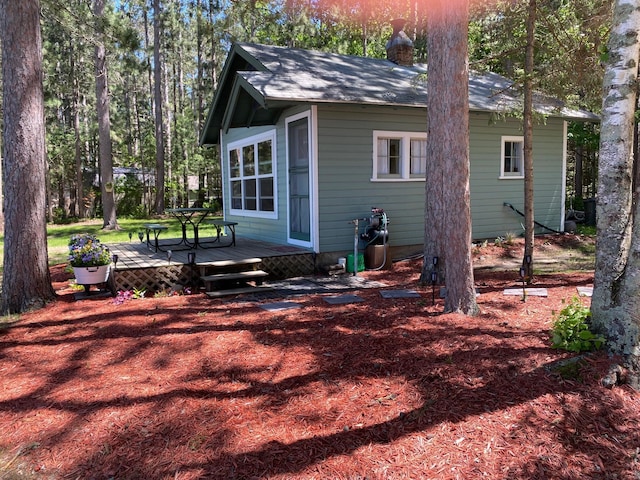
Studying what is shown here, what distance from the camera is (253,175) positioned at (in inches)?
430

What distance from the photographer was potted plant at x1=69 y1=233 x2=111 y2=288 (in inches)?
255

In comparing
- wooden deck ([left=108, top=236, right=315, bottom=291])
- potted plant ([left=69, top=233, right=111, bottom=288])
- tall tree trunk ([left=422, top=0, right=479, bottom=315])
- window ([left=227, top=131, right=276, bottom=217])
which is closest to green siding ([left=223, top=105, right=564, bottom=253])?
window ([left=227, top=131, right=276, bottom=217])

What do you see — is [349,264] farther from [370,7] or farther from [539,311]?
[370,7]

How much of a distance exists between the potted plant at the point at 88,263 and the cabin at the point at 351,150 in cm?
323

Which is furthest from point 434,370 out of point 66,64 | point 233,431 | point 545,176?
point 66,64

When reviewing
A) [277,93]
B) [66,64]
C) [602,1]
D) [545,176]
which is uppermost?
[66,64]

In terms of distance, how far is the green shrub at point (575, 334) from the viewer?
3.58 metres

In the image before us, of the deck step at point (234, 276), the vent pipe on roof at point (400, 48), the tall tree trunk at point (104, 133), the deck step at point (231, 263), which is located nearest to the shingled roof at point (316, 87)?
the vent pipe on roof at point (400, 48)

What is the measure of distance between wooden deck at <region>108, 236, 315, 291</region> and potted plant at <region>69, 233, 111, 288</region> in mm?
209

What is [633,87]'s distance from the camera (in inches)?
136

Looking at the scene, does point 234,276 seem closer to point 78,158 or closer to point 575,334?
point 575,334

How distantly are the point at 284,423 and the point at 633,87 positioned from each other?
131 inches

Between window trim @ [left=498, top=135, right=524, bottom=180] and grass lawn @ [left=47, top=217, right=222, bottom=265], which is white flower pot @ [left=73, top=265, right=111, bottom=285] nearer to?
grass lawn @ [left=47, top=217, right=222, bottom=265]

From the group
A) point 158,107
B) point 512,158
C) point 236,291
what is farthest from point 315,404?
point 158,107
